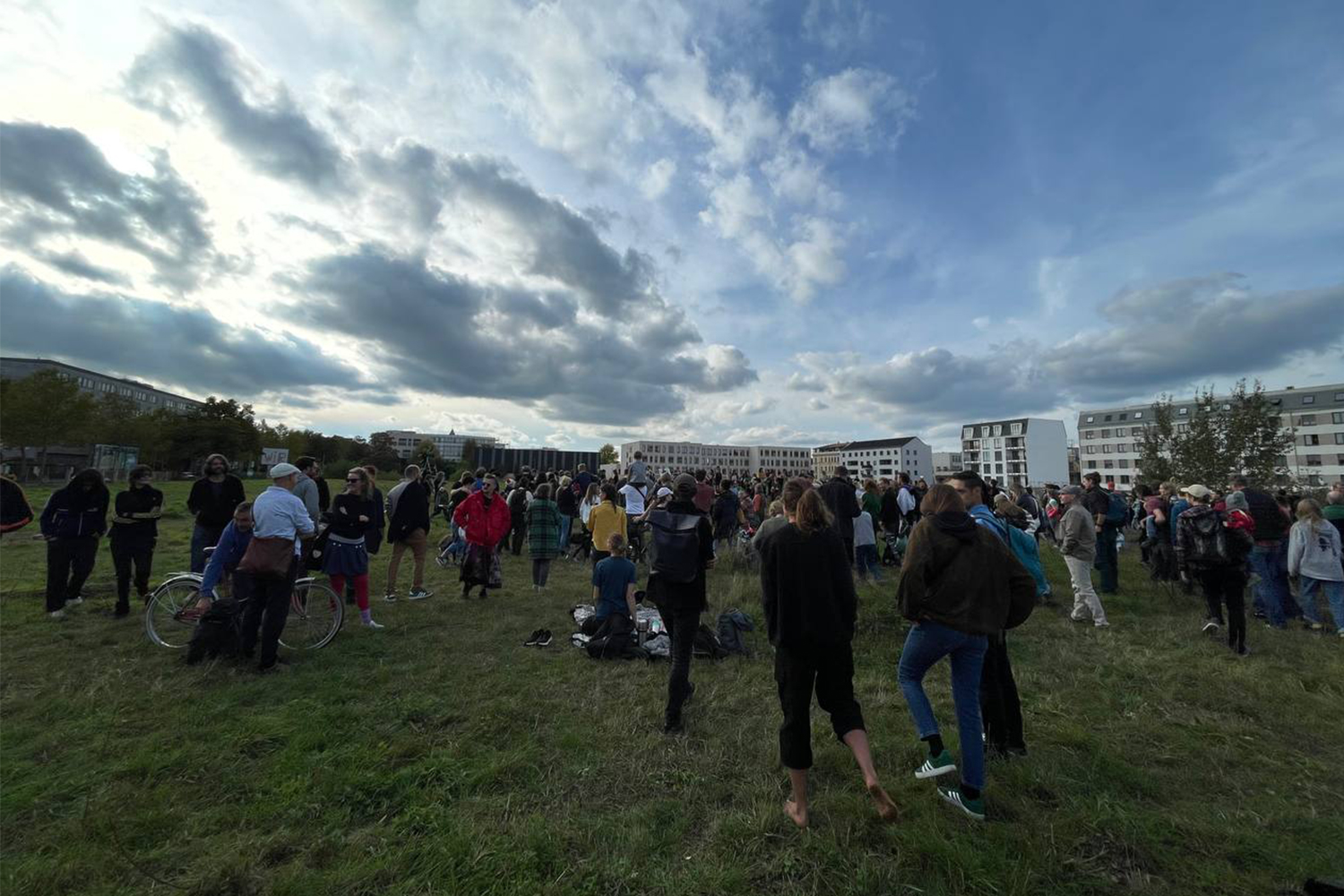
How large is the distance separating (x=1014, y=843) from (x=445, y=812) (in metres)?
3.35

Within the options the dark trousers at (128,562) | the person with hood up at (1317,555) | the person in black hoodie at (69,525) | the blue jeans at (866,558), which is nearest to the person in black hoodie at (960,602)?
the blue jeans at (866,558)

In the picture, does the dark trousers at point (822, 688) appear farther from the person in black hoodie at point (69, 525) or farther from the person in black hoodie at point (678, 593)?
the person in black hoodie at point (69, 525)

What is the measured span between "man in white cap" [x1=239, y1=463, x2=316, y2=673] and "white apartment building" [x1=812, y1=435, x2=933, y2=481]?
4900 inches

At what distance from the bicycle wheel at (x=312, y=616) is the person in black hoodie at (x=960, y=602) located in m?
6.56

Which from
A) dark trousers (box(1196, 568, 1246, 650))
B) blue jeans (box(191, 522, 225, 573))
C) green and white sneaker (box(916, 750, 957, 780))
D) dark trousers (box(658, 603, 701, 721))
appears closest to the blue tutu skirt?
blue jeans (box(191, 522, 225, 573))

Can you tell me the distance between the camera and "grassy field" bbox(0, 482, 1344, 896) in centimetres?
274

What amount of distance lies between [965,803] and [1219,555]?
5793mm

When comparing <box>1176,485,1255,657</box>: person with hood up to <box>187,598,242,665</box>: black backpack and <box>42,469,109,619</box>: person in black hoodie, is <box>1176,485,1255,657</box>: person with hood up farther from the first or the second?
<box>42,469,109,619</box>: person in black hoodie

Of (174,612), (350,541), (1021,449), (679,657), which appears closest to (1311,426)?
(1021,449)

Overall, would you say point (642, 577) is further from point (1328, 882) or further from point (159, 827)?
point (1328, 882)

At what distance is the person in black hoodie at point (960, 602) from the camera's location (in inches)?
128

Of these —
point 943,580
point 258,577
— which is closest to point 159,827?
point 258,577

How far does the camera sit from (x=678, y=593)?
4438 mm

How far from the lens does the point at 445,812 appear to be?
319 cm
